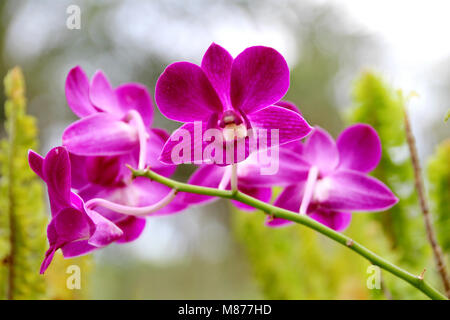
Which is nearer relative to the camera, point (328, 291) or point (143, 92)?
point (143, 92)

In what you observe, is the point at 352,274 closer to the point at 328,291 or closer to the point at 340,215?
the point at 328,291

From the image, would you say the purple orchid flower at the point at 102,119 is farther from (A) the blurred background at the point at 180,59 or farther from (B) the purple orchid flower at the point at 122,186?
(A) the blurred background at the point at 180,59

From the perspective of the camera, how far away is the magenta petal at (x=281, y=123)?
0.18 m

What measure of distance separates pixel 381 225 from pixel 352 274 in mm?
83

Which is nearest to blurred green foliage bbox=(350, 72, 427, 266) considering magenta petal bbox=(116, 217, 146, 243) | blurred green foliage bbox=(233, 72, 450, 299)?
blurred green foliage bbox=(233, 72, 450, 299)

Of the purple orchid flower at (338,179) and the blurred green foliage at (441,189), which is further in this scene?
the blurred green foliage at (441,189)

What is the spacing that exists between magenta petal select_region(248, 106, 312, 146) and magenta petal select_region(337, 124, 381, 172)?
6 cm

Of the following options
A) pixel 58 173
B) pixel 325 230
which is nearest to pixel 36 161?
pixel 58 173

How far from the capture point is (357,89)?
1.20ft

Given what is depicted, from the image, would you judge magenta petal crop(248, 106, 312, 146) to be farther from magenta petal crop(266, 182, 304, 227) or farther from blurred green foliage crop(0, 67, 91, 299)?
blurred green foliage crop(0, 67, 91, 299)

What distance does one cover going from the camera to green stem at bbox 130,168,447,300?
0.52 feet

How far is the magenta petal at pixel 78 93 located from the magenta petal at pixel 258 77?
0.26 feet

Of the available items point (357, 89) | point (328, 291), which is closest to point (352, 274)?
point (328, 291)

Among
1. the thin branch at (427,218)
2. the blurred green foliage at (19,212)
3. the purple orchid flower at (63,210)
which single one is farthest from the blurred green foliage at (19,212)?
the thin branch at (427,218)
